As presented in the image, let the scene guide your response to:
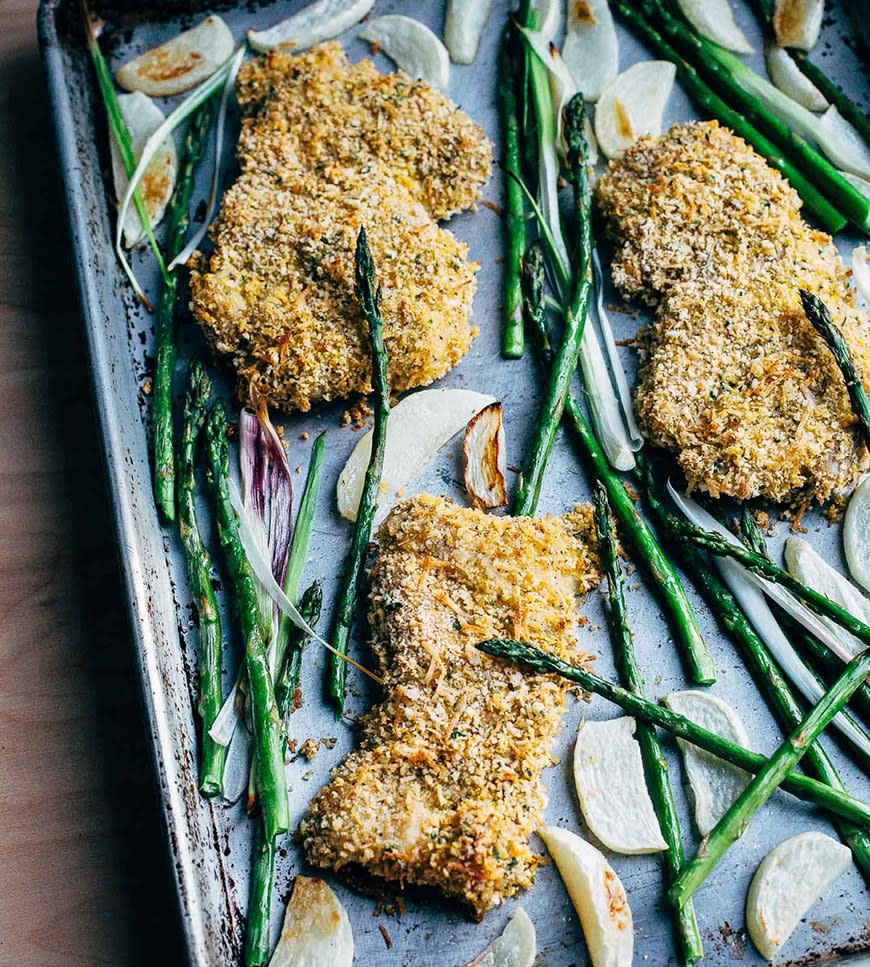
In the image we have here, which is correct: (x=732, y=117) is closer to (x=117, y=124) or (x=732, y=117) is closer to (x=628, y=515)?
(x=628, y=515)

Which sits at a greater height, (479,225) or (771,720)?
(479,225)

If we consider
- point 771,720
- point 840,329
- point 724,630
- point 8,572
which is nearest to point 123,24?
point 8,572

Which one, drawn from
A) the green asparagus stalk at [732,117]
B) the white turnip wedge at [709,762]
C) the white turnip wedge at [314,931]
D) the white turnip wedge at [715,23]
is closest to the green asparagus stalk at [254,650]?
the white turnip wedge at [314,931]

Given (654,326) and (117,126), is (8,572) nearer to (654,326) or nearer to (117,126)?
(117,126)

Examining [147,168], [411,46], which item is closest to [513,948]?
[147,168]

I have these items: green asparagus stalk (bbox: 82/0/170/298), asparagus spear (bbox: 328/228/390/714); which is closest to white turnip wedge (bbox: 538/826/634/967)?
asparagus spear (bbox: 328/228/390/714)

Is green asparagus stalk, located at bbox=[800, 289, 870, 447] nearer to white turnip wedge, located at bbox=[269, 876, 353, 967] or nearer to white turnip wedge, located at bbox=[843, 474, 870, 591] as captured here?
white turnip wedge, located at bbox=[843, 474, 870, 591]
